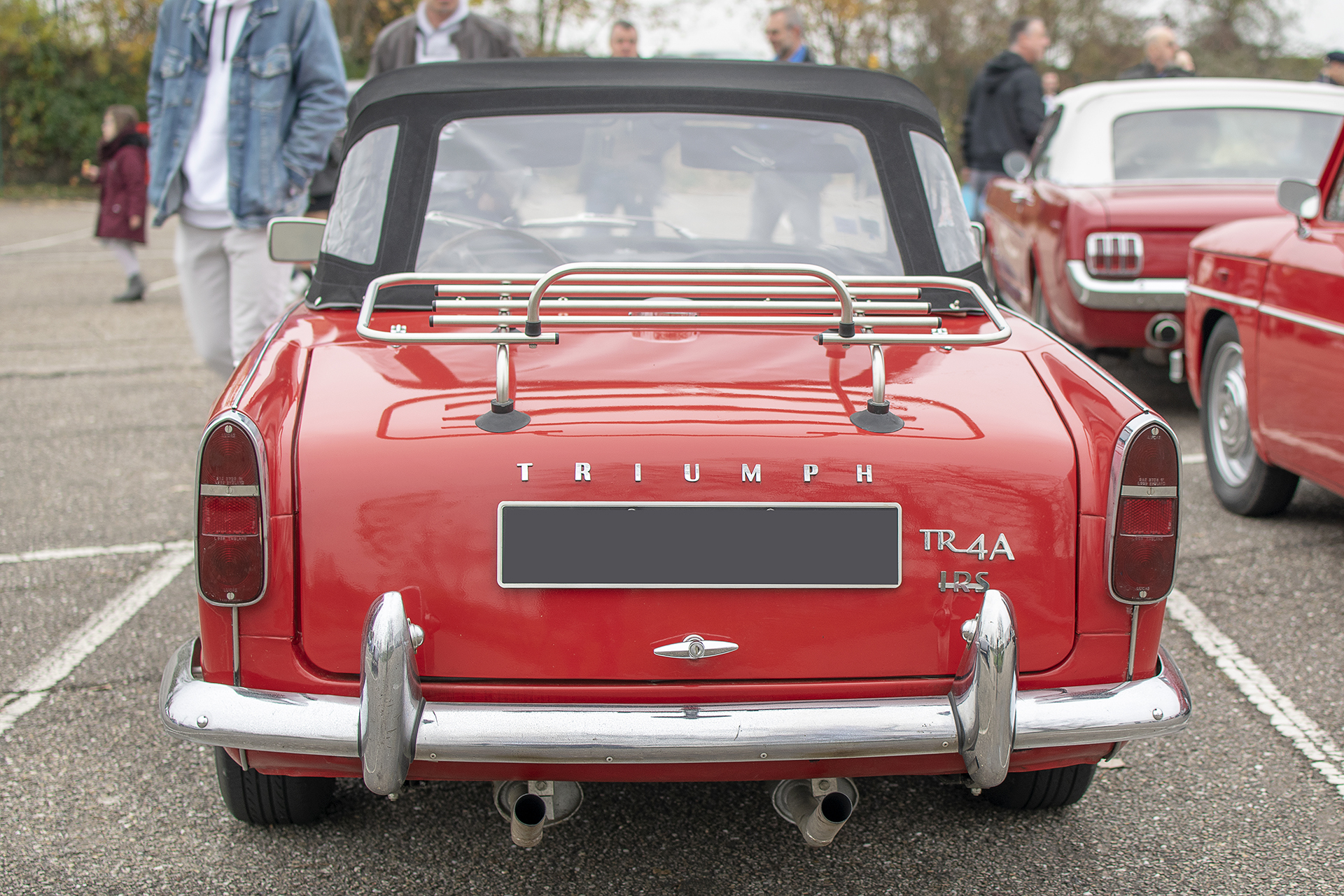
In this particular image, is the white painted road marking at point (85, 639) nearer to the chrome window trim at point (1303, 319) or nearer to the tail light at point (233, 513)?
the tail light at point (233, 513)

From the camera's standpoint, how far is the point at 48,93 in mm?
29656

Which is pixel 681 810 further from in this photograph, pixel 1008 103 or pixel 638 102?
pixel 1008 103

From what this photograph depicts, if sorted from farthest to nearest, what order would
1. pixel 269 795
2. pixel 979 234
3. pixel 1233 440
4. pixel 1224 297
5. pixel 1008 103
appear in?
pixel 1008 103, pixel 1233 440, pixel 1224 297, pixel 979 234, pixel 269 795

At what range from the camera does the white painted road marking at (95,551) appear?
462 cm

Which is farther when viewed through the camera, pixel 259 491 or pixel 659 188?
pixel 659 188

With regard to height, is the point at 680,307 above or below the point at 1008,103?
below

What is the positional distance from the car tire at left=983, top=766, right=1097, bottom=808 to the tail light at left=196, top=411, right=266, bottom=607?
166cm

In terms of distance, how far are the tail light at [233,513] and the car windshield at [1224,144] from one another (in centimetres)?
618

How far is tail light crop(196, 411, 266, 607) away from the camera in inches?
87.7

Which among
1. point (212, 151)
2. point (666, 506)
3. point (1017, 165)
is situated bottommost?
point (666, 506)

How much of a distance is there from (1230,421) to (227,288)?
14.1 feet

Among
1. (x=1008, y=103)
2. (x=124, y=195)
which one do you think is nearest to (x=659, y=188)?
(x=1008, y=103)

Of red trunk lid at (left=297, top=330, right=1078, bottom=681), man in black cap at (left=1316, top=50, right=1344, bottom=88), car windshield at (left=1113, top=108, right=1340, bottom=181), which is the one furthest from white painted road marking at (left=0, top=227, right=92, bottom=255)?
red trunk lid at (left=297, top=330, right=1078, bottom=681)

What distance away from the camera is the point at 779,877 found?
8.55 feet
